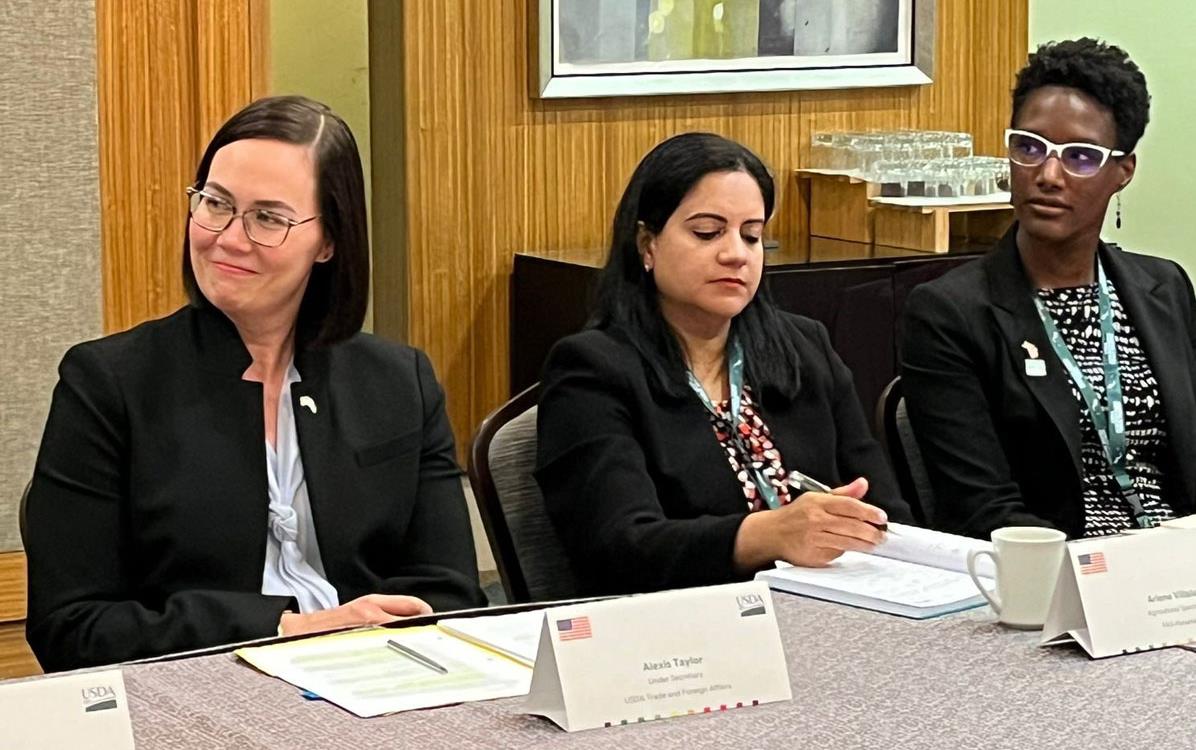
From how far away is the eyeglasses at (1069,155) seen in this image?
3.00 m

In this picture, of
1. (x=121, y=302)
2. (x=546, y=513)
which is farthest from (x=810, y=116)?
(x=546, y=513)

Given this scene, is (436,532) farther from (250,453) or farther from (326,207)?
(326,207)

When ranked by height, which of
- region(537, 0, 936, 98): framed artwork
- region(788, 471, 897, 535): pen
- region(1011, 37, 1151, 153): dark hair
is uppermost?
region(537, 0, 936, 98): framed artwork

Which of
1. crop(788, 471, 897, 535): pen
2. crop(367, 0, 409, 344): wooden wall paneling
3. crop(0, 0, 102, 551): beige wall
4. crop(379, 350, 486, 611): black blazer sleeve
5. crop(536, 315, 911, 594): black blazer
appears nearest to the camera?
crop(379, 350, 486, 611): black blazer sleeve

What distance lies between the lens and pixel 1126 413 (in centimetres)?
291

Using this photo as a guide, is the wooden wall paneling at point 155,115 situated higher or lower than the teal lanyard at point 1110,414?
higher

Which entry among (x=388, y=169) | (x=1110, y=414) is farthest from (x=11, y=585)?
(x=1110, y=414)

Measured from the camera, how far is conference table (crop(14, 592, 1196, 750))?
1563 mm

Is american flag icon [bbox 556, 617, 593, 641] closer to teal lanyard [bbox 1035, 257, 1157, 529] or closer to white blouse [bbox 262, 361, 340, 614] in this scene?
white blouse [bbox 262, 361, 340, 614]

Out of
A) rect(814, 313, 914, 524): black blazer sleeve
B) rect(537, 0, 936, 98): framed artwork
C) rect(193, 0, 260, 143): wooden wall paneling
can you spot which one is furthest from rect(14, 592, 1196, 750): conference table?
rect(537, 0, 936, 98): framed artwork

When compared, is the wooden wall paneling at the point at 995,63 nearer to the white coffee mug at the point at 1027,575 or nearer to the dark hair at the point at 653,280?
the dark hair at the point at 653,280

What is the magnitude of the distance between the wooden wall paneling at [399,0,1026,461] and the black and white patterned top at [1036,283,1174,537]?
1862 mm

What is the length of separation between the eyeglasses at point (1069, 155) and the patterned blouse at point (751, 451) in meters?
0.75

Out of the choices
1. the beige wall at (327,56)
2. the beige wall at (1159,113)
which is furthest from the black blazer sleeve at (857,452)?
the beige wall at (1159,113)
